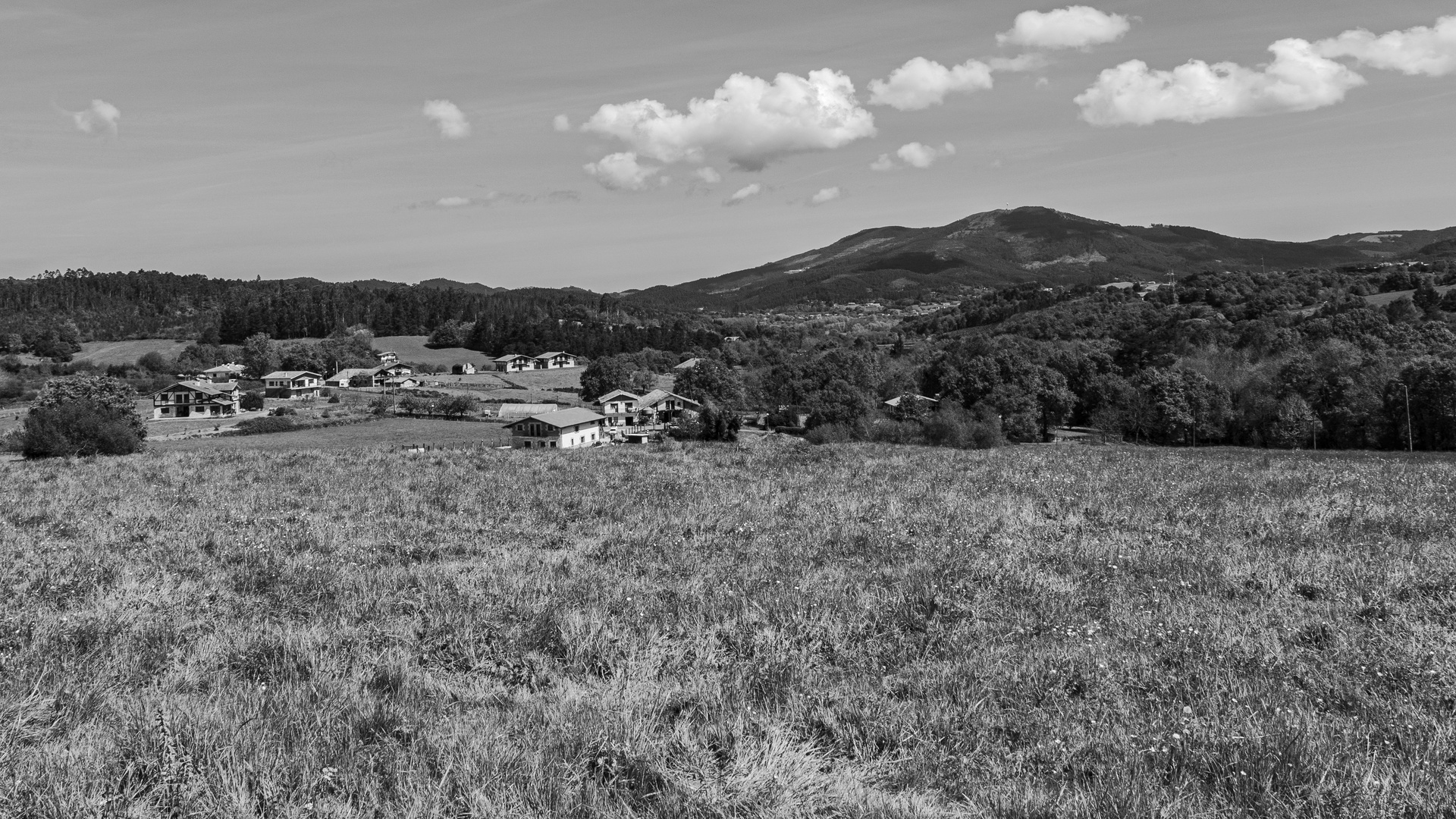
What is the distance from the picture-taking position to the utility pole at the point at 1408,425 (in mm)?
59312

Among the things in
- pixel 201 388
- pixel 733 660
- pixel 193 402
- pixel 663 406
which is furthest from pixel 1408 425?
pixel 193 402

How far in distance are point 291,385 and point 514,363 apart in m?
42.6

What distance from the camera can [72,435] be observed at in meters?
42.2

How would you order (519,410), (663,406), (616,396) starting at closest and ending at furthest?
(519,410) → (616,396) → (663,406)

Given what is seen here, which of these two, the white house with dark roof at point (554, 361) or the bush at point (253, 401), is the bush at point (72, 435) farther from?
the white house with dark roof at point (554, 361)

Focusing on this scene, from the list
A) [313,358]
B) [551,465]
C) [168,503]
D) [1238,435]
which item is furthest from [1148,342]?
[313,358]

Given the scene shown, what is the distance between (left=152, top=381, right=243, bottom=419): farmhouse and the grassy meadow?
108575 mm

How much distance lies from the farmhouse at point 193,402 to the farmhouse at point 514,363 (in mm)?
54360

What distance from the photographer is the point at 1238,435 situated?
70.5m

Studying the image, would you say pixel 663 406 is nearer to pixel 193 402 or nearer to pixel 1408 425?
pixel 193 402

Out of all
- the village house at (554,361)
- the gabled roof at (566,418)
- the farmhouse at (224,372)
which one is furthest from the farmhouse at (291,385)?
the gabled roof at (566,418)

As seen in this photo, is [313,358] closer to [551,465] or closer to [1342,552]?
[551,465]

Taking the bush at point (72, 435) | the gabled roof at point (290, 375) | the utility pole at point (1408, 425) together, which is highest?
the gabled roof at point (290, 375)

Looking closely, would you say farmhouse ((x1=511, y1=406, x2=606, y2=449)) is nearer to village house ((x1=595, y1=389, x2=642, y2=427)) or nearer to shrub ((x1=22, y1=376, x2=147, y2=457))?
village house ((x1=595, y1=389, x2=642, y2=427))
